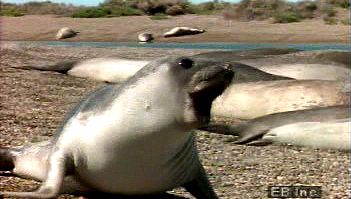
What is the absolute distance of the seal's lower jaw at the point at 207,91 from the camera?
8.98 feet

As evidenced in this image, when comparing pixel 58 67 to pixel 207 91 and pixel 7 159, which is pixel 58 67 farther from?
pixel 207 91

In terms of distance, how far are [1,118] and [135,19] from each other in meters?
24.0

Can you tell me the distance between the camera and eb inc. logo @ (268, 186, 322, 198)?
389 cm

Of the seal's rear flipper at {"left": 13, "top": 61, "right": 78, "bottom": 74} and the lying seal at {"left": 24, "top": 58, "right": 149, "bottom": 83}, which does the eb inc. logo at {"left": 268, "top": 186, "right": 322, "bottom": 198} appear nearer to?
the lying seal at {"left": 24, "top": 58, "right": 149, "bottom": 83}

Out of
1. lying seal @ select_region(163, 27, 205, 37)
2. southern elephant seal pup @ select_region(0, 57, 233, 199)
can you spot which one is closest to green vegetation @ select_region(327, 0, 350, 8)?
lying seal @ select_region(163, 27, 205, 37)

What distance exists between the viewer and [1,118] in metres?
5.92

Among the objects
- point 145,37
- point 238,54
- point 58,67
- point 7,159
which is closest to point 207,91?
point 7,159

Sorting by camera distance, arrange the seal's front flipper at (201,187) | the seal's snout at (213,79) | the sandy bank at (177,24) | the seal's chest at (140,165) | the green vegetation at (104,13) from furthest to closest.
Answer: the green vegetation at (104,13), the sandy bank at (177,24), the seal's front flipper at (201,187), the seal's chest at (140,165), the seal's snout at (213,79)

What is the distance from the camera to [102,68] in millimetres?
9961

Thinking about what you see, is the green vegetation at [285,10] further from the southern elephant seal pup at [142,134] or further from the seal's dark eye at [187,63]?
the seal's dark eye at [187,63]

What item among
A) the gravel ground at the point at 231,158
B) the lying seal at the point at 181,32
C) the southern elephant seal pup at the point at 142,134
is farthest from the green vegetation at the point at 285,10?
the southern elephant seal pup at the point at 142,134

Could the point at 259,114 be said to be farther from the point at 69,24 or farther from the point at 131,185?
the point at 69,24

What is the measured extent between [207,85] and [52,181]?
0.85 metres

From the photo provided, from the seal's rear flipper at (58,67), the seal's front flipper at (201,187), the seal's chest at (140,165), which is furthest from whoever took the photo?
the seal's rear flipper at (58,67)
